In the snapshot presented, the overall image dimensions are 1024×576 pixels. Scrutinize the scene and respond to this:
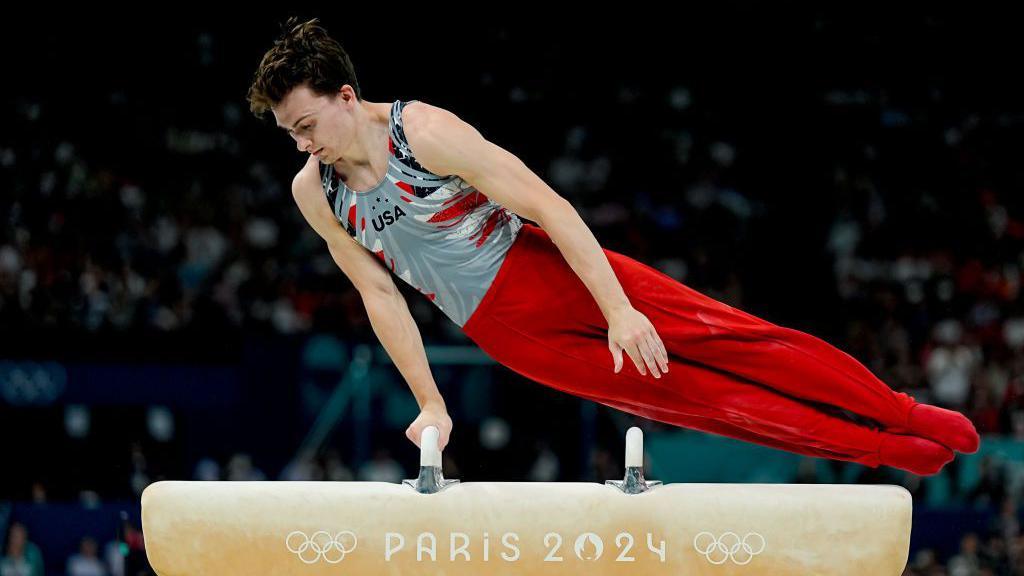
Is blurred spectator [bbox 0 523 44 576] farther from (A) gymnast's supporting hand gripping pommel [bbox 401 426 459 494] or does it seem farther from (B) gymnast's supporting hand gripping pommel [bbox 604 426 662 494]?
(B) gymnast's supporting hand gripping pommel [bbox 604 426 662 494]

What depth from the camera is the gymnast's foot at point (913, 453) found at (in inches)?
117

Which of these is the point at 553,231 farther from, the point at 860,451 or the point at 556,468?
the point at 556,468

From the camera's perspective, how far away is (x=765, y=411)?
3053 mm

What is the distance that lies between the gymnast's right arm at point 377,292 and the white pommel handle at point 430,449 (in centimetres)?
39

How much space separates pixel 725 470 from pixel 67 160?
6101 millimetres

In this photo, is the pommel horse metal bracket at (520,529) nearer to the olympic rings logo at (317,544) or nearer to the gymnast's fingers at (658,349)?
the olympic rings logo at (317,544)

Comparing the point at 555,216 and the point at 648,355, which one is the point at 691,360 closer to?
the point at 648,355

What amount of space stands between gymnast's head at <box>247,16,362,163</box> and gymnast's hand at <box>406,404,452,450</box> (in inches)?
31.6

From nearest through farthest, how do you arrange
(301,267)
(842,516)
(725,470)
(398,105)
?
(842,516)
(398,105)
(725,470)
(301,267)

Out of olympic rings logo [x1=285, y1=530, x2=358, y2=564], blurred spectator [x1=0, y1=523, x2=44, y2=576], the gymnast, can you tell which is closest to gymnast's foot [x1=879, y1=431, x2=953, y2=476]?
the gymnast

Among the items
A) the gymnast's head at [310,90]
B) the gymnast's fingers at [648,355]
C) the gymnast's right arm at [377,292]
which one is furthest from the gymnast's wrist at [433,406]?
the gymnast's head at [310,90]

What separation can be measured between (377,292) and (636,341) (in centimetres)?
87

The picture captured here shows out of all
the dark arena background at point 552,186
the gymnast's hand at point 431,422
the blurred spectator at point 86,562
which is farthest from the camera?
the dark arena background at point 552,186

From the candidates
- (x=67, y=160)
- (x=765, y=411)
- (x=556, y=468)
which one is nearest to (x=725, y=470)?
(x=556, y=468)
